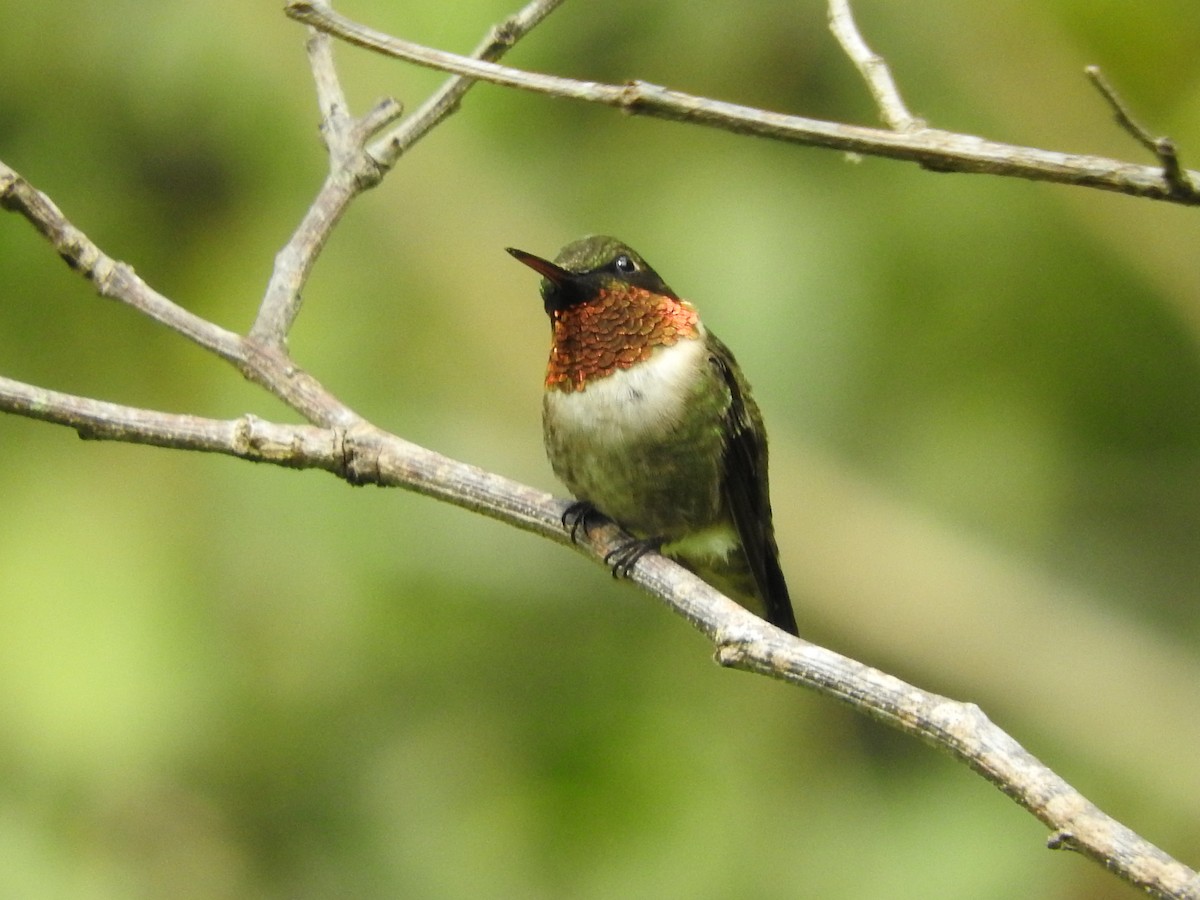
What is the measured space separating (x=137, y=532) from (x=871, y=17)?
8.89 feet

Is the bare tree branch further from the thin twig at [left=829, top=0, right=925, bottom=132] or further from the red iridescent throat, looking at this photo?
the red iridescent throat

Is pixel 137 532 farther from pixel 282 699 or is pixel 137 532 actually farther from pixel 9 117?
pixel 9 117

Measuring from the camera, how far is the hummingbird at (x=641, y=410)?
2332 millimetres

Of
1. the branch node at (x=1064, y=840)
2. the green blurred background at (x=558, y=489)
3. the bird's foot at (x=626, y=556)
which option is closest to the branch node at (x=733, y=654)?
→ the branch node at (x=1064, y=840)

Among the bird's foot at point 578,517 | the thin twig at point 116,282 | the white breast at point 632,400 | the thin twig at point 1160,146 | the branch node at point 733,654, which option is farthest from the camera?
the white breast at point 632,400

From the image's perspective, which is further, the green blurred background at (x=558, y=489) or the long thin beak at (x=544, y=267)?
the green blurred background at (x=558, y=489)

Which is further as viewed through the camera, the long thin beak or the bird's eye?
the bird's eye

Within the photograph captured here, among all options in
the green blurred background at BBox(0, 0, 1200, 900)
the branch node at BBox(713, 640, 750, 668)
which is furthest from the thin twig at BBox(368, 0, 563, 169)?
the green blurred background at BBox(0, 0, 1200, 900)

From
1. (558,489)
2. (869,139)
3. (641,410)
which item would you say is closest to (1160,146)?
(869,139)

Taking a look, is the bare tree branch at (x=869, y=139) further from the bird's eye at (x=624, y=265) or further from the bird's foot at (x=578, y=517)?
the bird's eye at (x=624, y=265)

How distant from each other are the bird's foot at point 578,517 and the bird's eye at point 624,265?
1.38 feet

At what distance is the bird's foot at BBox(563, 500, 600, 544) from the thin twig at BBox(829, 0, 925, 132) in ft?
2.75

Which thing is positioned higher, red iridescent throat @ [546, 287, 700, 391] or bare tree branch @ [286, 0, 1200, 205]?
red iridescent throat @ [546, 287, 700, 391]

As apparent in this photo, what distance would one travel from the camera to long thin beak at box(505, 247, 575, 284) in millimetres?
1957
